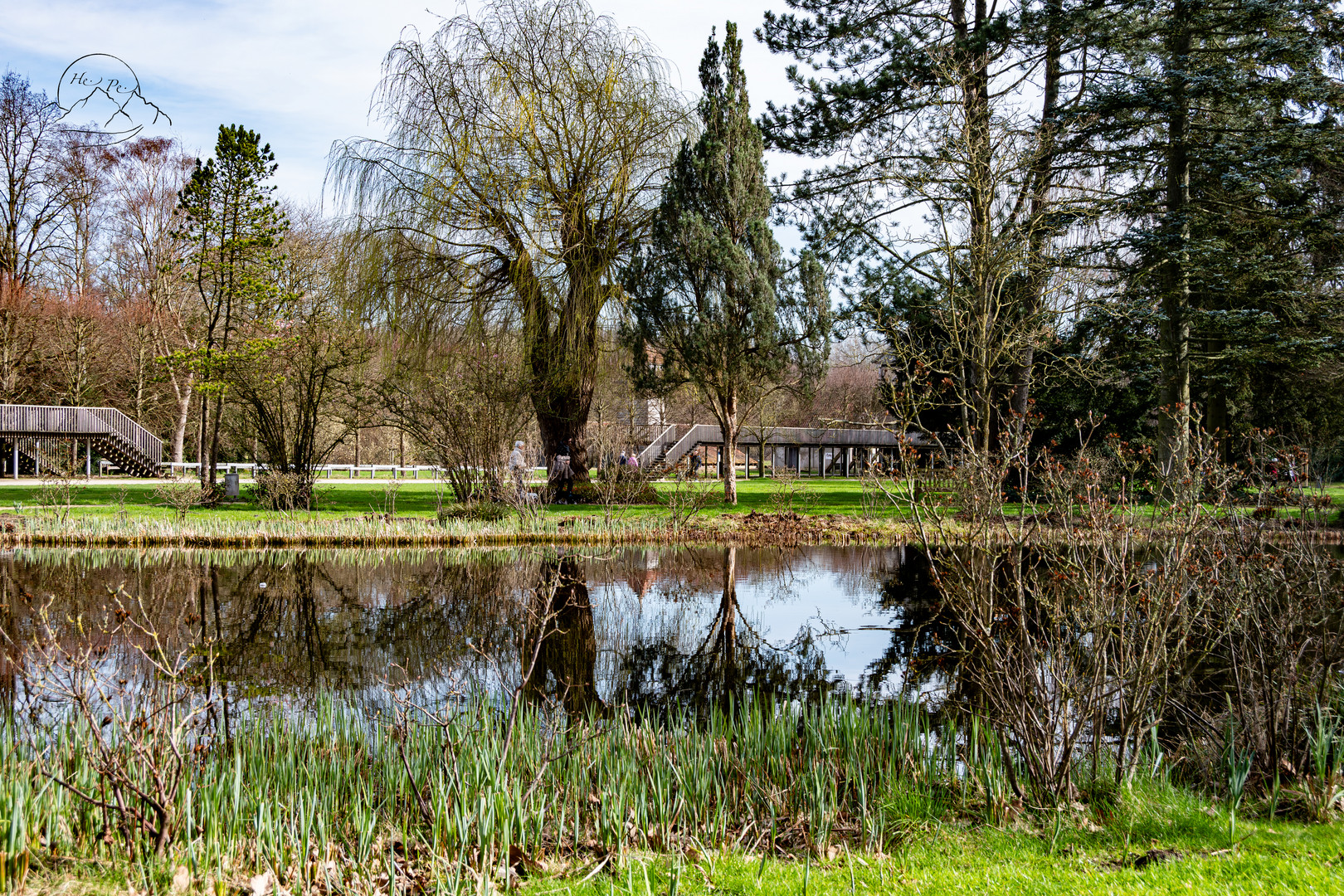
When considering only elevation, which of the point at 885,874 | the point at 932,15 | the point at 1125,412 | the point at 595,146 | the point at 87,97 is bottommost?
the point at 885,874

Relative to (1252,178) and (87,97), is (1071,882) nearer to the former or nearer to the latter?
(87,97)

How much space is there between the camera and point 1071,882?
3127 mm

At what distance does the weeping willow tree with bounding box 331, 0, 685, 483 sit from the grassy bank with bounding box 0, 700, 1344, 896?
13620mm

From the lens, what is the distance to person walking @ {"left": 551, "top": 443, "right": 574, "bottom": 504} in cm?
1895

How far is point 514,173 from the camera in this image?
1772cm

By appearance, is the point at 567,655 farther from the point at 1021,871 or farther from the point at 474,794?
the point at 1021,871

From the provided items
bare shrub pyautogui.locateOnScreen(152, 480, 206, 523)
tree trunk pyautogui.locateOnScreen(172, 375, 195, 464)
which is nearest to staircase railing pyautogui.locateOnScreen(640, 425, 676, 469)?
tree trunk pyautogui.locateOnScreen(172, 375, 195, 464)

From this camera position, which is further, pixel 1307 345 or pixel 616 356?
pixel 616 356

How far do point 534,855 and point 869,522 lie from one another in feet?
42.7

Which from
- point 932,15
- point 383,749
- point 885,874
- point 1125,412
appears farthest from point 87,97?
point 1125,412

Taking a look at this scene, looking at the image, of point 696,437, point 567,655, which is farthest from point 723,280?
point 696,437

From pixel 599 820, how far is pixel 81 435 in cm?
2771

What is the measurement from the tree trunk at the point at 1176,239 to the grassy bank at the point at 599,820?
449 inches

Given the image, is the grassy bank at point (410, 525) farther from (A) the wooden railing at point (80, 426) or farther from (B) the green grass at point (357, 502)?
(A) the wooden railing at point (80, 426)
